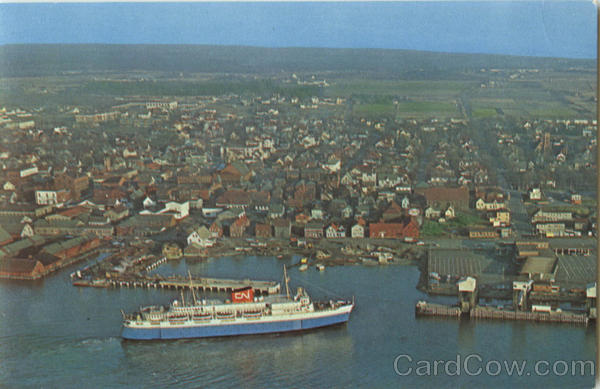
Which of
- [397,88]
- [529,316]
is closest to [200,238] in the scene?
[529,316]

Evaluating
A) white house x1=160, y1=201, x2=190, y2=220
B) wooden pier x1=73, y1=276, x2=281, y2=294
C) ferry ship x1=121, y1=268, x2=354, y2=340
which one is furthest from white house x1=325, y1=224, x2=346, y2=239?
ferry ship x1=121, y1=268, x2=354, y2=340

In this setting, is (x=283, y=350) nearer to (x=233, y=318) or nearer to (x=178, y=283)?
(x=233, y=318)

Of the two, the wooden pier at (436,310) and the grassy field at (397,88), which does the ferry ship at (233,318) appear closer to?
the wooden pier at (436,310)

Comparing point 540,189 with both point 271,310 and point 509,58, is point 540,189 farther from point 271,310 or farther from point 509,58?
point 271,310

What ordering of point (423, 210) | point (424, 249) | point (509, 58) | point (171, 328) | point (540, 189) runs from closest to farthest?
1. point (171, 328)
2. point (424, 249)
3. point (423, 210)
4. point (540, 189)
5. point (509, 58)

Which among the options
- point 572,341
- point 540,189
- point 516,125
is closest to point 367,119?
point 516,125

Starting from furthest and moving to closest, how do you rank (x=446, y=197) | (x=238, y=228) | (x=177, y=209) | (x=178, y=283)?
1. (x=446, y=197)
2. (x=177, y=209)
3. (x=238, y=228)
4. (x=178, y=283)
